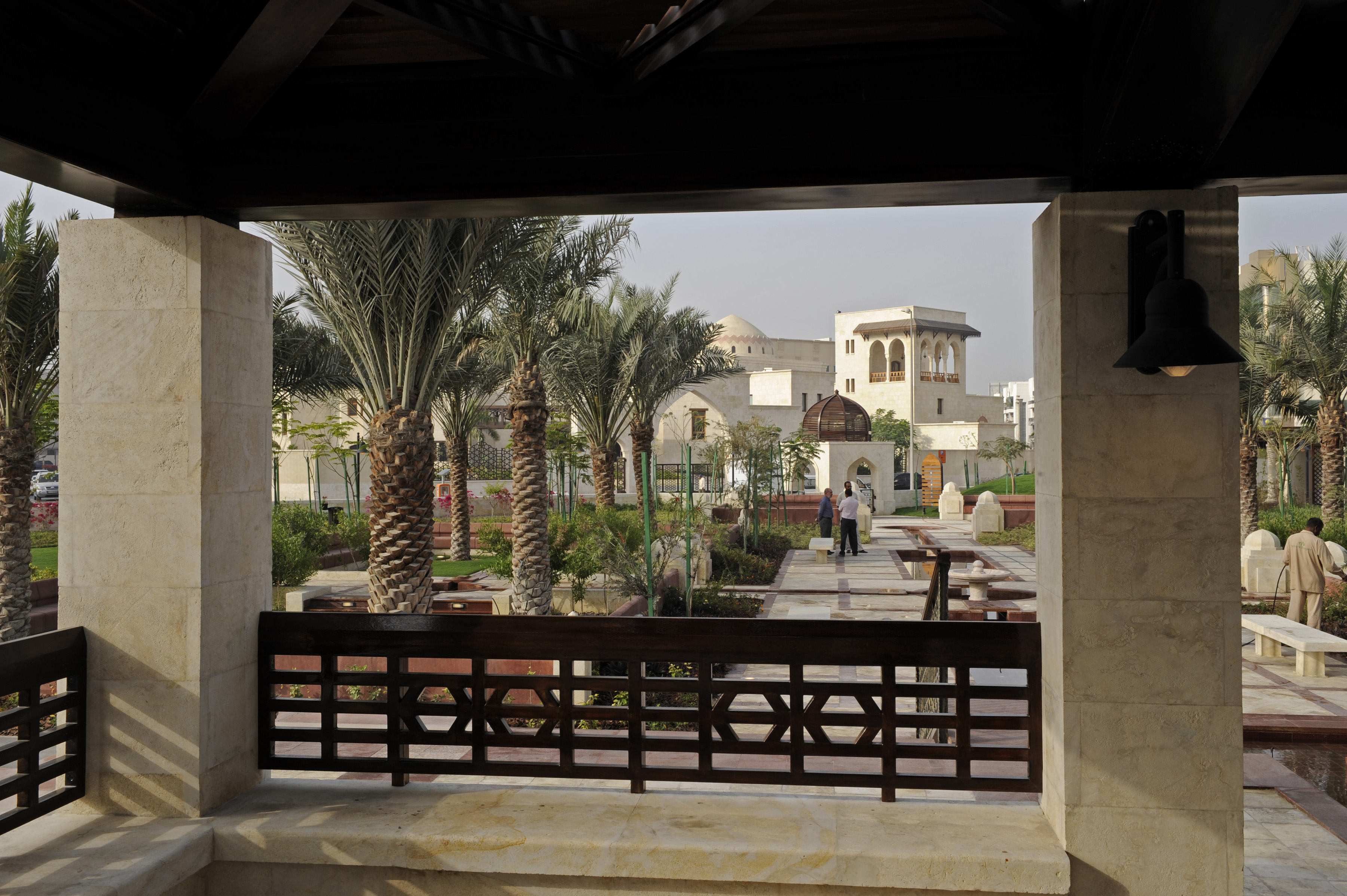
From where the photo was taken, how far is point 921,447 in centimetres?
5409

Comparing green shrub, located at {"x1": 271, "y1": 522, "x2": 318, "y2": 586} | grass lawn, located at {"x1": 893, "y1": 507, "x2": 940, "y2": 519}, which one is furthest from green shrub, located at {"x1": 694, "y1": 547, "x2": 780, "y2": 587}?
grass lawn, located at {"x1": 893, "y1": 507, "x2": 940, "y2": 519}

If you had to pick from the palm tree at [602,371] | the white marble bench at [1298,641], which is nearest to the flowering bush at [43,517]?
the palm tree at [602,371]

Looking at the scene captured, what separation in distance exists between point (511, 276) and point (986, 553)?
12.4 metres

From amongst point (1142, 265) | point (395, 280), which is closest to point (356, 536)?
point (395, 280)

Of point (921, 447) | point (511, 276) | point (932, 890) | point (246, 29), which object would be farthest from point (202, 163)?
point (921, 447)

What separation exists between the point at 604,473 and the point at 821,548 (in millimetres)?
4283

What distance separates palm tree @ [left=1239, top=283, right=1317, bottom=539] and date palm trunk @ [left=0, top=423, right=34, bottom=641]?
16457 millimetres

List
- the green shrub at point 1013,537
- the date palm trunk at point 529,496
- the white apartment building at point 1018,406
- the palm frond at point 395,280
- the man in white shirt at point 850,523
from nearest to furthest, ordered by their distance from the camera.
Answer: the palm frond at point 395,280
the date palm trunk at point 529,496
the man in white shirt at point 850,523
the green shrub at point 1013,537
the white apartment building at point 1018,406

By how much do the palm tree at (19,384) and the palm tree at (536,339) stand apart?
4.22 metres

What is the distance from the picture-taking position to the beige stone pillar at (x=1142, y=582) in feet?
10.5

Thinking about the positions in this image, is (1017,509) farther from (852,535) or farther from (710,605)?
(710,605)

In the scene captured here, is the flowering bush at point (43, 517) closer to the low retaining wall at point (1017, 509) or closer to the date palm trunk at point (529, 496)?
the date palm trunk at point (529, 496)

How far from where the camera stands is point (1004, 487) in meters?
36.4

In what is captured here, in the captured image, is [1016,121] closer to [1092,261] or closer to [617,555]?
[1092,261]
